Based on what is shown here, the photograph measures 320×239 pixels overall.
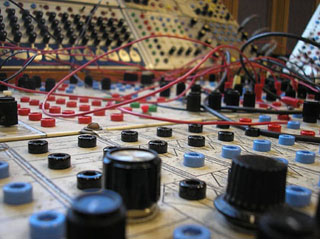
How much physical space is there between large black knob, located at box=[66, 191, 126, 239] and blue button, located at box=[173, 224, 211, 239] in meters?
0.08

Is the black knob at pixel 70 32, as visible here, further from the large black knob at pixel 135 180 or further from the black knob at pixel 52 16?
the large black knob at pixel 135 180

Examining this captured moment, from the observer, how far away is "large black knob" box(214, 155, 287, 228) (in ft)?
1.26

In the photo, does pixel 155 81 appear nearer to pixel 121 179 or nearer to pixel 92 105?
pixel 92 105

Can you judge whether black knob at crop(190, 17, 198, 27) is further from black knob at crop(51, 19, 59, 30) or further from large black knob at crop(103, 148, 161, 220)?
large black knob at crop(103, 148, 161, 220)

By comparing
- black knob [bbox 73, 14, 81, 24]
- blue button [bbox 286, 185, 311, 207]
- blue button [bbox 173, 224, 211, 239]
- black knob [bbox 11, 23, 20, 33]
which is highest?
black knob [bbox 73, 14, 81, 24]

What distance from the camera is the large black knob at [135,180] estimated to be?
15.6 inches

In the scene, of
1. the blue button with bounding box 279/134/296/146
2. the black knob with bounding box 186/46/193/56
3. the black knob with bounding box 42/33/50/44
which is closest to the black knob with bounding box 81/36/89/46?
the black knob with bounding box 42/33/50/44

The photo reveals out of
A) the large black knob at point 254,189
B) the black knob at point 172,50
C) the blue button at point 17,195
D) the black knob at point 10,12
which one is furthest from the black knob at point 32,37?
the large black knob at point 254,189

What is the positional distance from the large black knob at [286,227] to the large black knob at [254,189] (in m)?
0.07

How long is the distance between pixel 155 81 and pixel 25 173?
170 centimetres

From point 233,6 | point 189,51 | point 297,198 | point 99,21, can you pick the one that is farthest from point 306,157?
point 233,6

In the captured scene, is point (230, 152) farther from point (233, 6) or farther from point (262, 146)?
point (233, 6)


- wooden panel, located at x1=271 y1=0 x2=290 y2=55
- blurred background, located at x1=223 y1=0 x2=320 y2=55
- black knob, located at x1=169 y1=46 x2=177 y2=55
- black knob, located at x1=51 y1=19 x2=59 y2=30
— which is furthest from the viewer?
wooden panel, located at x1=271 y1=0 x2=290 y2=55

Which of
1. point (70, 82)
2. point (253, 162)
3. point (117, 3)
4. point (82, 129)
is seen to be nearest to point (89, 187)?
point (253, 162)
